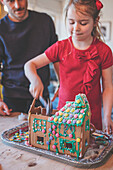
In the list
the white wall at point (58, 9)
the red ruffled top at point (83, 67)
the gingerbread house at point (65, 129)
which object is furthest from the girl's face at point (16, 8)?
the white wall at point (58, 9)

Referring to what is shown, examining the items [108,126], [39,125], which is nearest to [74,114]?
[39,125]

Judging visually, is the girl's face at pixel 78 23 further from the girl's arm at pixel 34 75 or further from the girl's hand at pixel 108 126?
the girl's hand at pixel 108 126

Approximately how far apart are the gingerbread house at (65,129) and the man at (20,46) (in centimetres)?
64

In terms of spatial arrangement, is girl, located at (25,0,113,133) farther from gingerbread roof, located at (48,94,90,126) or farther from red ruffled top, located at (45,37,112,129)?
gingerbread roof, located at (48,94,90,126)

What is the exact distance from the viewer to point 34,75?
1.05 meters

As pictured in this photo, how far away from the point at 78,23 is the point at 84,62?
232 mm

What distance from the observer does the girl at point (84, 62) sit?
38.2 inches

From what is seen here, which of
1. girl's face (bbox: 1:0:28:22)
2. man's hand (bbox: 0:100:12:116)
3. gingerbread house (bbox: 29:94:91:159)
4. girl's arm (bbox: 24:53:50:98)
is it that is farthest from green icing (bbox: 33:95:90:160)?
girl's face (bbox: 1:0:28:22)

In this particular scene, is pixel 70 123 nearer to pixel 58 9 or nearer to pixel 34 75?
pixel 34 75

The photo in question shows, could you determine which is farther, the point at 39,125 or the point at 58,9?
the point at 58,9

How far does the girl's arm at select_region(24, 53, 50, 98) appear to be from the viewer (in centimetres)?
100

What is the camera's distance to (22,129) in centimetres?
105

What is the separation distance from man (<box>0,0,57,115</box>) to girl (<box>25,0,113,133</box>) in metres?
0.39

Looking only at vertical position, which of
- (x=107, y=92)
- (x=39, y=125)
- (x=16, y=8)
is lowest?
(x=39, y=125)
